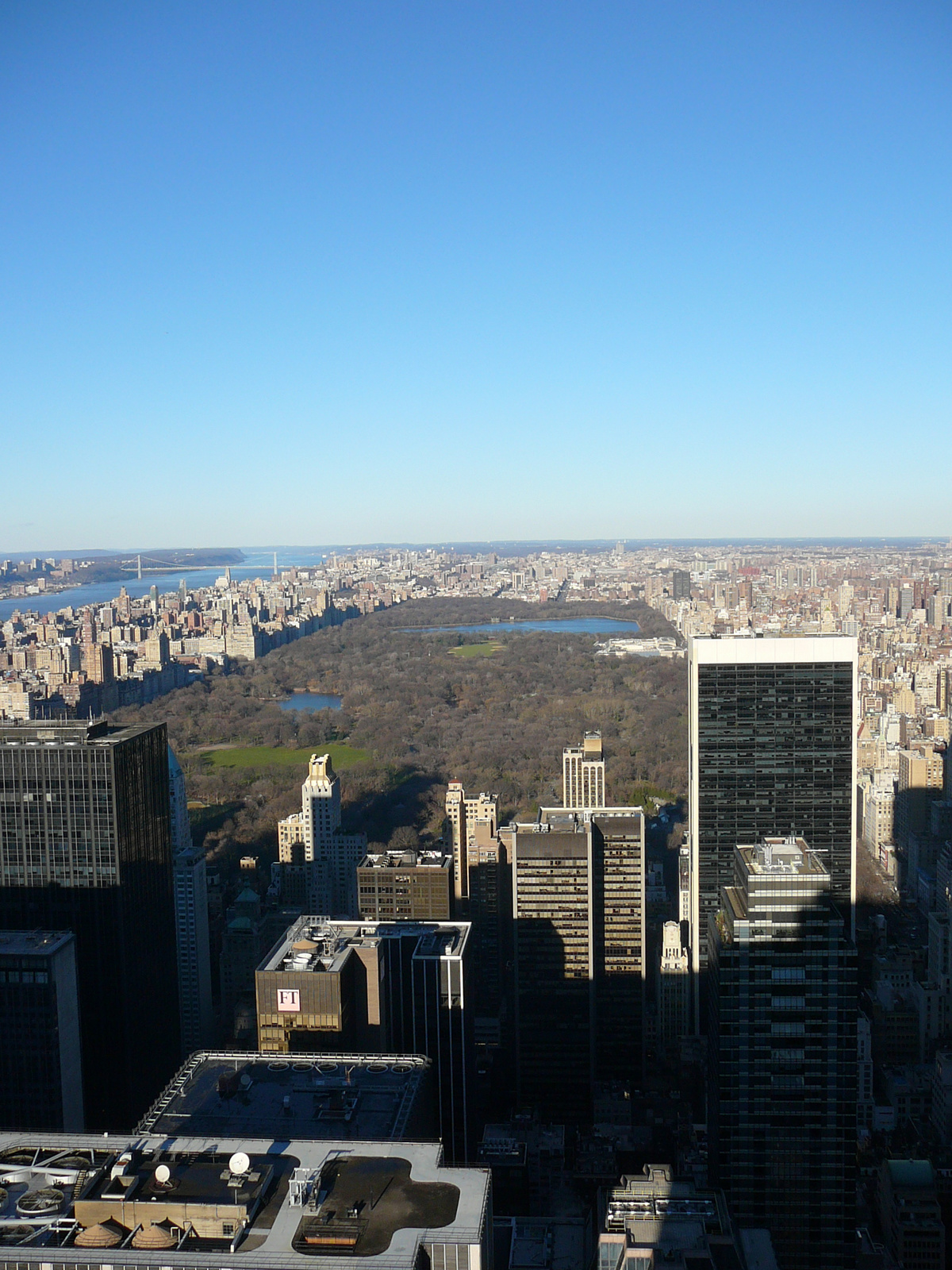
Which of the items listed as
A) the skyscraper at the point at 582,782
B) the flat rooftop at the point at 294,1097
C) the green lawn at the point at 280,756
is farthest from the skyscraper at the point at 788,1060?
the green lawn at the point at 280,756

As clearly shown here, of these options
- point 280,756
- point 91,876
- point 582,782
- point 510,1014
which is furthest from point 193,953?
point 280,756

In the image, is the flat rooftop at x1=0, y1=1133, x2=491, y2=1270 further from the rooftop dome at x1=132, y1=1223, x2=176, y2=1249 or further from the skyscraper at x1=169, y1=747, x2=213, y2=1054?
the skyscraper at x1=169, y1=747, x2=213, y2=1054

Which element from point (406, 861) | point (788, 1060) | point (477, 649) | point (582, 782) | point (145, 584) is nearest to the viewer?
point (788, 1060)

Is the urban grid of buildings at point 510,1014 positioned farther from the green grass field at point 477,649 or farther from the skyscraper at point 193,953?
the green grass field at point 477,649

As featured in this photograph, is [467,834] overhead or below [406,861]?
below

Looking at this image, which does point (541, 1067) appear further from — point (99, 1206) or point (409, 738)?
point (409, 738)

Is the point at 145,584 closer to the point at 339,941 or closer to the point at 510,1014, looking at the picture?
the point at 510,1014
